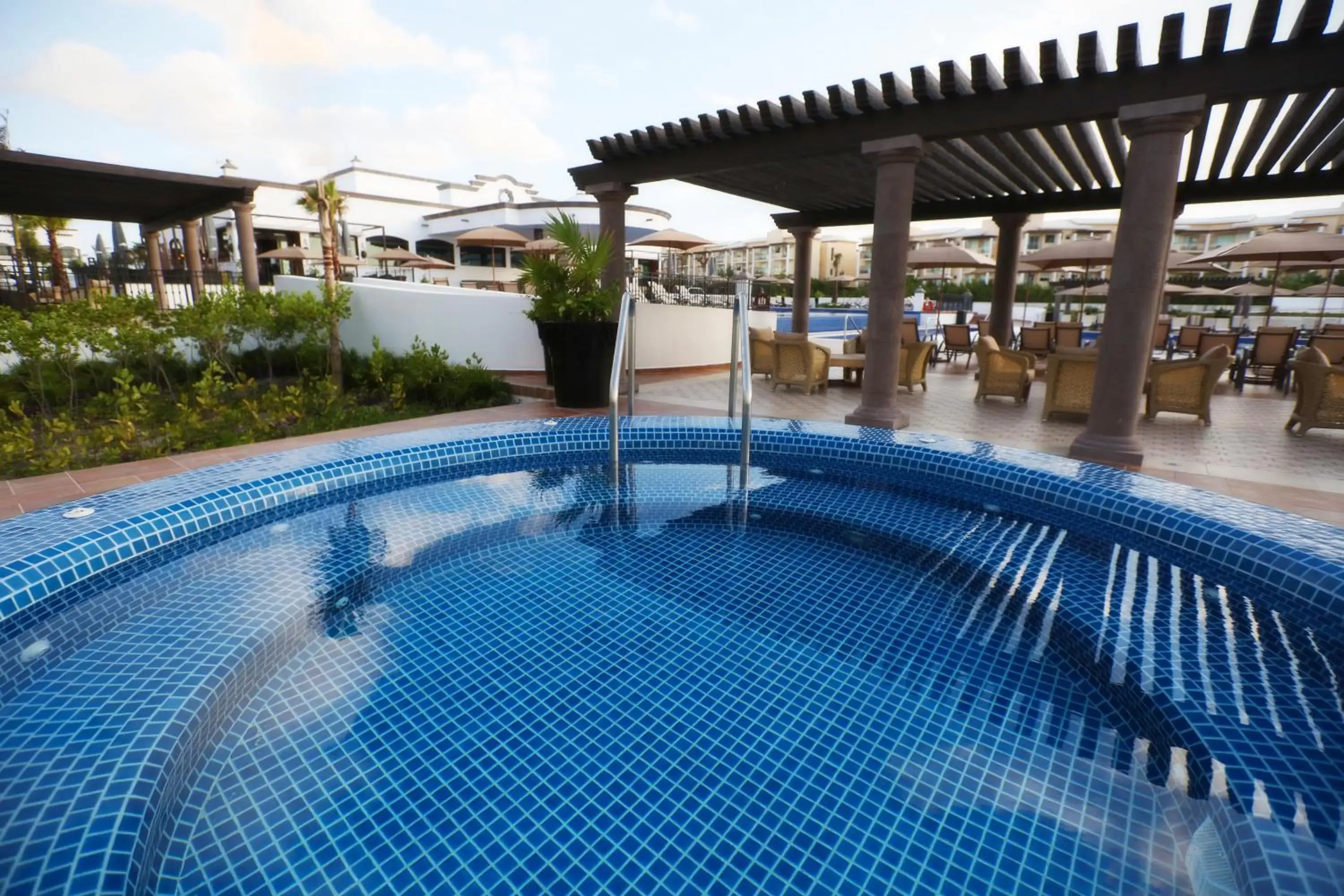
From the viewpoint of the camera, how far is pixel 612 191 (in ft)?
27.8

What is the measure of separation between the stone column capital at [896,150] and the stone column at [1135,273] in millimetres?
1572

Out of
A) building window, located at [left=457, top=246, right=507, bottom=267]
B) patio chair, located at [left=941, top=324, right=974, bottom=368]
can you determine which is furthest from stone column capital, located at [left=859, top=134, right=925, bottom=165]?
building window, located at [left=457, top=246, right=507, bottom=267]

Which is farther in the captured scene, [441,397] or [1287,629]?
[441,397]

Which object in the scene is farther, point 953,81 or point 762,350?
point 762,350

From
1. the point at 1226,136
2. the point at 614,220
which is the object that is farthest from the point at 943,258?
the point at 614,220

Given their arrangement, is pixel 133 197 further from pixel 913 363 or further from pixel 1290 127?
pixel 1290 127

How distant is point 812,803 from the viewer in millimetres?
1996

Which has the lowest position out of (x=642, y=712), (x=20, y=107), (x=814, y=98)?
(x=642, y=712)

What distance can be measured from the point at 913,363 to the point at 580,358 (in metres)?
4.45

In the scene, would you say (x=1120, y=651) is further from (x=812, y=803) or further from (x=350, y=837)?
(x=350, y=837)

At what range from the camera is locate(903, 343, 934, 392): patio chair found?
8578 mm

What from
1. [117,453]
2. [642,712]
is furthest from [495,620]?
[117,453]

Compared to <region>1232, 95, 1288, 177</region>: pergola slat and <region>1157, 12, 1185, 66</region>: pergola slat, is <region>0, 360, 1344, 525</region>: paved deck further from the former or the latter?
<region>1157, 12, 1185, 66</region>: pergola slat

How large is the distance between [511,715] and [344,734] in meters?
0.55
